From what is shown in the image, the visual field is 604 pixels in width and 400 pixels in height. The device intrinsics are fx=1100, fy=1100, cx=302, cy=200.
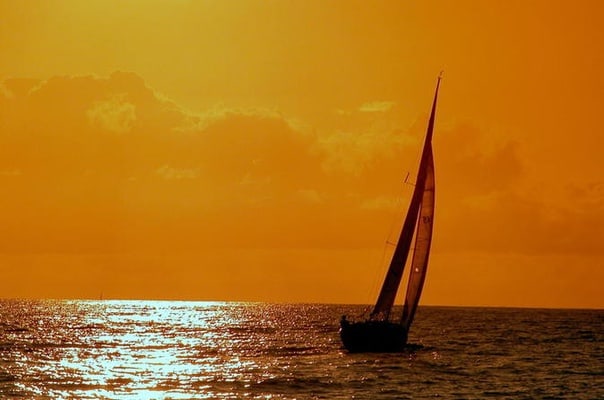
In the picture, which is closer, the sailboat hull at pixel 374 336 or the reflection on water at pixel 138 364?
the reflection on water at pixel 138 364

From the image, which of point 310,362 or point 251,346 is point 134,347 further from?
point 310,362

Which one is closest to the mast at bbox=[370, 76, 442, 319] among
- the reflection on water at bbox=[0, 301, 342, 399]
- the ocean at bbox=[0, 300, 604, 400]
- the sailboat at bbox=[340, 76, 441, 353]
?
the sailboat at bbox=[340, 76, 441, 353]

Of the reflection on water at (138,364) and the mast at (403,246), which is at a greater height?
the mast at (403,246)

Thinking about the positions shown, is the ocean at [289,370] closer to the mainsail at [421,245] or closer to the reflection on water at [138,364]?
the reflection on water at [138,364]

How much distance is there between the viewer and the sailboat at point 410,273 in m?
82.2

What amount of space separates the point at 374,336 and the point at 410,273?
5.57 m

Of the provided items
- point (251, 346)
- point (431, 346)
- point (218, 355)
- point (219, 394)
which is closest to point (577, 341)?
point (431, 346)

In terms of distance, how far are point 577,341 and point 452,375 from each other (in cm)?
5227

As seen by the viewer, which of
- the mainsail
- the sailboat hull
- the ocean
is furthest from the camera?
the sailboat hull

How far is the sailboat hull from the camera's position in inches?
3263

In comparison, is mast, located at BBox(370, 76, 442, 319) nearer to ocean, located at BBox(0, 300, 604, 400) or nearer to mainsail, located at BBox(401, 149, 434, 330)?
mainsail, located at BBox(401, 149, 434, 330)

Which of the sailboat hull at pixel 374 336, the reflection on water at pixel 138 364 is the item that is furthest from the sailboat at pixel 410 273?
the reflection on water at pixel 138 364

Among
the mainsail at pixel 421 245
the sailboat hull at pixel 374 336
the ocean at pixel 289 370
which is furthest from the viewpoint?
the sailboat hull at pixel 374 336

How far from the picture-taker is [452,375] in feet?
234
